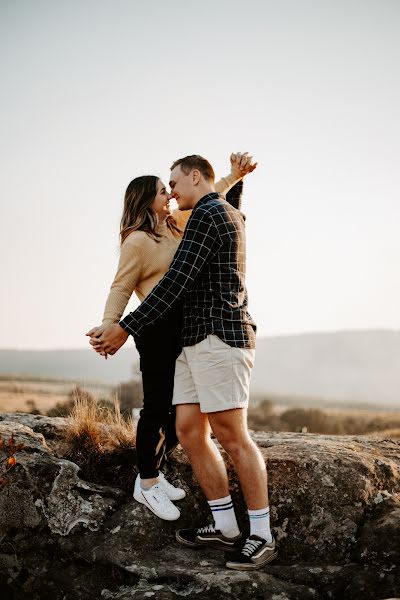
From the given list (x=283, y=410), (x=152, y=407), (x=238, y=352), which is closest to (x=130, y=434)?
(x=152, y=407)

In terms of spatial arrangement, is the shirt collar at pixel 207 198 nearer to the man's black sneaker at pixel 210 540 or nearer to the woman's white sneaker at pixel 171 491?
the woman's white sneaker at pixel 171 491

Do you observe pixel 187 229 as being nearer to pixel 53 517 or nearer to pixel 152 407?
pixel 152 407

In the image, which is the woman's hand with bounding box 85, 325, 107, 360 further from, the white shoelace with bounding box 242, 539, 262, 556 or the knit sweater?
the white shoelace with bounding box 242, 539, 262, 556

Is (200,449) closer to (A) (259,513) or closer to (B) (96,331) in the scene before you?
(A) (259,513)

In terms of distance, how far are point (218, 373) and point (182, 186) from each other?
4.68ft

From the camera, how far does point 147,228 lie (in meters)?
4.64

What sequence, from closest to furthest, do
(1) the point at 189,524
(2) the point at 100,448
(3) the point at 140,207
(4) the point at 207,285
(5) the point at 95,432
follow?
(4) the point at 207,285 < (1) the point at 189,524 < (3) the point at 140,207 < (2) the point at 100,448 < (5) the point at 95,432

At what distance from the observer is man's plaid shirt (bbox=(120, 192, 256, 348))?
13.4ft

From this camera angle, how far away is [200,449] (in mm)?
4254

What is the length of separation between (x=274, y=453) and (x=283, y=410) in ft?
75.0

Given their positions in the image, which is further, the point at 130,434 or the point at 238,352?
the point at 130,434

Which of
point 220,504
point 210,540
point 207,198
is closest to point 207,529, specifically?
point 210,540

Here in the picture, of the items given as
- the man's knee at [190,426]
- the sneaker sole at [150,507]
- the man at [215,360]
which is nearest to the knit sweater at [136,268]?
the man at [215,360]

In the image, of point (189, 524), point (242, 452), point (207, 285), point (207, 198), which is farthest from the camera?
point (189, 524)
